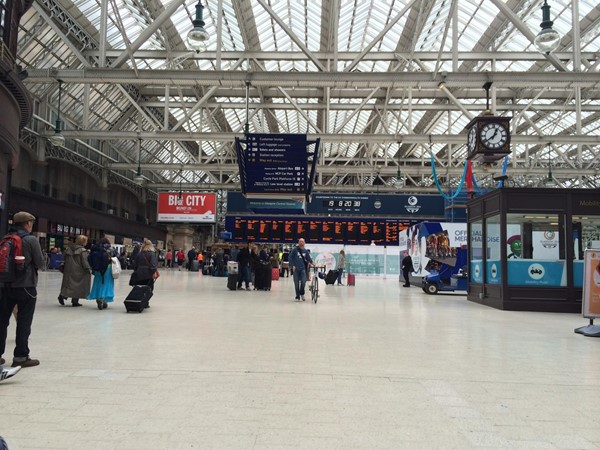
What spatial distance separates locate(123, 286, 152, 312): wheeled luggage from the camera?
30.0ft

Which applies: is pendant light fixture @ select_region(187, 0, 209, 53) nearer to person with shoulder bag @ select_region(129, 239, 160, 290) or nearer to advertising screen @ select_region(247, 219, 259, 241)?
person with shoulder bag @ select_region(129, 239, 160, 290)

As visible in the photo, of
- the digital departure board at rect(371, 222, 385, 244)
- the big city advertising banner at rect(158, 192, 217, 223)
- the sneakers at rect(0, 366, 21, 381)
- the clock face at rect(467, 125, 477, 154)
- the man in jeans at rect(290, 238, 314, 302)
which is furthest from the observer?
the big city advertising banner at rect(158, 192, 217, 223)

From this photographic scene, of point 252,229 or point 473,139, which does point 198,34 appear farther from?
point 252,229

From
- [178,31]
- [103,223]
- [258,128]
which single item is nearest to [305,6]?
[178,31]

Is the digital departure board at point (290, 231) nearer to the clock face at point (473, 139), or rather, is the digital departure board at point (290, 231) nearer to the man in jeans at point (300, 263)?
the man in jeans at point (300, 263)

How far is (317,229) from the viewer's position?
27562mm

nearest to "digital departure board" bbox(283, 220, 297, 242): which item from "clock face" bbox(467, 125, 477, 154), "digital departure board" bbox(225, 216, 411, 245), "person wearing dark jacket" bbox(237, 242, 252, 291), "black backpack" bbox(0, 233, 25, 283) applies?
"digital departure board" bbox(225, 216, 411, 245)

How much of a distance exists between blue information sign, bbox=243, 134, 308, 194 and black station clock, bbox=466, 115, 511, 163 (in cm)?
505

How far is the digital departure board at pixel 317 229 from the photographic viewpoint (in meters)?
27.2

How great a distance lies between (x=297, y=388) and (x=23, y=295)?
263cm

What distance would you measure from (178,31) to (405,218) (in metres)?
15.2

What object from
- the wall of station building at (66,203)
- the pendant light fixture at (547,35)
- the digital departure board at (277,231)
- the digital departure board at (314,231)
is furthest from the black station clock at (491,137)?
the wall of station building at (66,203)

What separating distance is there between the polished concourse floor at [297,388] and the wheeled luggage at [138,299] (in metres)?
1.52

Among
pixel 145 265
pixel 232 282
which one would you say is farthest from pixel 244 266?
pixel 145 265
